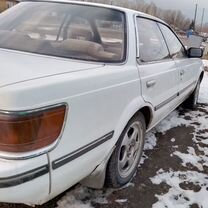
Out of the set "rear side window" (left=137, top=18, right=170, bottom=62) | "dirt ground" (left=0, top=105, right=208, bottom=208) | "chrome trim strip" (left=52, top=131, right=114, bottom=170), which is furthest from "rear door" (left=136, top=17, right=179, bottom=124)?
"chrome trim strip" (left=52, top=131, right=114, bottom=170)

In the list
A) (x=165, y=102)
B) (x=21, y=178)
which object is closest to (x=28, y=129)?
(x=21, y=178)

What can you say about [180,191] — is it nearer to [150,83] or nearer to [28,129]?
[150,83]

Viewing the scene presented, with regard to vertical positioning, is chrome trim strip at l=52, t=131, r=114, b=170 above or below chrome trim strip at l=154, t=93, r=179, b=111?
above

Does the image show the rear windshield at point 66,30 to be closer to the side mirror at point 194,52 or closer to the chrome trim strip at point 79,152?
the chrome trim strip at point 79,152

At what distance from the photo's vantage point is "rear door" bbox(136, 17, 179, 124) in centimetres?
282

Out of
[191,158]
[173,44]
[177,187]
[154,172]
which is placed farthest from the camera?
[173,44]

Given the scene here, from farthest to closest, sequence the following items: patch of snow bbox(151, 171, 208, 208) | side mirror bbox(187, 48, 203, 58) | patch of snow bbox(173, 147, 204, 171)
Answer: side mirror bbox(187, 48, 203, 58)
patch of snow bbox(173, 147, 204, 171)
patch of snow bbox(151, 171, 208, 208)

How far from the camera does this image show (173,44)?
159 inches

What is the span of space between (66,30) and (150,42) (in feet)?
3.05

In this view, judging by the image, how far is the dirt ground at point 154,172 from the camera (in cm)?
262

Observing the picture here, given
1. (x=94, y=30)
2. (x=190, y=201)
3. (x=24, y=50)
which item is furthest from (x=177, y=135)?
(x=24, y=50)

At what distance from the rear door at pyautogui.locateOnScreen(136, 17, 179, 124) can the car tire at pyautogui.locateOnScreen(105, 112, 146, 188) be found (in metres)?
0.27

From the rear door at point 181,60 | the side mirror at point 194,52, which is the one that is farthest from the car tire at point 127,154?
the side mirror at point 194,52

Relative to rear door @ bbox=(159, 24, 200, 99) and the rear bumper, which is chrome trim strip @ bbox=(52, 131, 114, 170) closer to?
the rear bumper
